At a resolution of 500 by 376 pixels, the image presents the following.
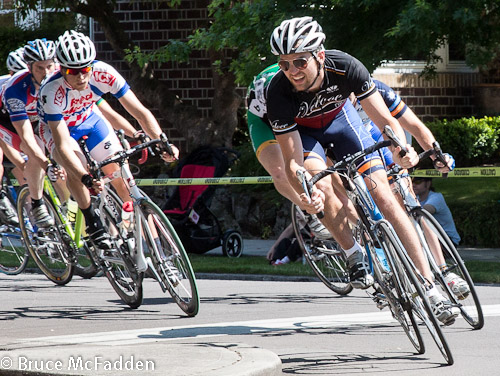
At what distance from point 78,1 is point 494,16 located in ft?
29.9

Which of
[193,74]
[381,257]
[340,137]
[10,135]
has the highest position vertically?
[340,137]

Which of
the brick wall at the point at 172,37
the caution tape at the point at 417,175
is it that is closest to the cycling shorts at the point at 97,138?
the caution tape at the point at 417,175

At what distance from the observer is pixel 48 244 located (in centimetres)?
1045

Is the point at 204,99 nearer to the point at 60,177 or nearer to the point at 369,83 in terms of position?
the point at 60,177

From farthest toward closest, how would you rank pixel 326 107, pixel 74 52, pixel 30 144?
pixel 30 144
pixel 74 52
pixel 326 107

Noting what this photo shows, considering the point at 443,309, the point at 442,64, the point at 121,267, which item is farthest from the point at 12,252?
the point at 442,64

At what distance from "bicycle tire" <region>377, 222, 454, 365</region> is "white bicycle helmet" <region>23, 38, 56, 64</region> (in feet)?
15.6

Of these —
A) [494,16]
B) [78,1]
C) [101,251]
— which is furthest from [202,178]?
[78,1]

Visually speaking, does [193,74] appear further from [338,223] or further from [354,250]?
[354,250]

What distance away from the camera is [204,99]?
2148 centimetres

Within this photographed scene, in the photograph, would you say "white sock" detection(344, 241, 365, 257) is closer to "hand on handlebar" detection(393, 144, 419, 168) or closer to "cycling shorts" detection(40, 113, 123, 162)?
"hand on handlebar" detection(393, 144, 419, 168)

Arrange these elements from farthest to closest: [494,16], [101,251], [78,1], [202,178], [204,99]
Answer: [204,99] < [78,1] < [202,178] < [494,16] < [101,251]

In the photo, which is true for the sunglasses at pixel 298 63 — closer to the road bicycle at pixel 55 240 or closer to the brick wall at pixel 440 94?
the road bicycle at pixel 55 240

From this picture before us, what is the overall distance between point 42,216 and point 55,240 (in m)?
0.28
